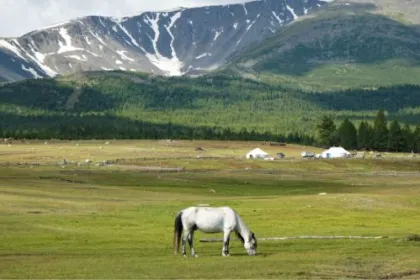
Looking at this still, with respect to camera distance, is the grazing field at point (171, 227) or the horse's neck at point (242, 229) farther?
the horse's neck at point (242, 229)

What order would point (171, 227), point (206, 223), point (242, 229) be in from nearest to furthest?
point (206, 223) < point (242, 229) < point (171, 227)

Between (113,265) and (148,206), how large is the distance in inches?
1789

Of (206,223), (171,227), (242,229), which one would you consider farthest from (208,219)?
(171,227)

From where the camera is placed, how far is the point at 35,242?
5056 cm

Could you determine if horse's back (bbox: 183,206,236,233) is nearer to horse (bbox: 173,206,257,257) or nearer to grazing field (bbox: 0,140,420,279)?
horse (bbox: 173,206,257,257)

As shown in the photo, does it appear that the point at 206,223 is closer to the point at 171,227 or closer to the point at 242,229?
the point at 242,229

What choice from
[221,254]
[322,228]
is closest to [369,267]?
[221,254]

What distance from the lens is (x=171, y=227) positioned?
63500 mm

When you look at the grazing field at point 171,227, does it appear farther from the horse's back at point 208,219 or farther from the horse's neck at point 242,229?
the horse's back at point 208,219

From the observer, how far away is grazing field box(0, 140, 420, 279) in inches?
1521

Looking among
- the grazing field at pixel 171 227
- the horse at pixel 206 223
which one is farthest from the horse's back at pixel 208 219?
the grazing field at pixel 171 227

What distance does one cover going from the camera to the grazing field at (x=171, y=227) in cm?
3862

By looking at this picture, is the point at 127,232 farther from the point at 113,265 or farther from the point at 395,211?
the point at 395,211

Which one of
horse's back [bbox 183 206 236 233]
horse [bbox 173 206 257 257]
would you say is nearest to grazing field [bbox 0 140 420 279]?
horse [bbox 173 206 257 257]
